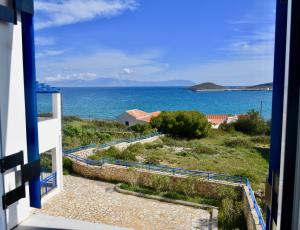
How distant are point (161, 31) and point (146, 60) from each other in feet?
23.3

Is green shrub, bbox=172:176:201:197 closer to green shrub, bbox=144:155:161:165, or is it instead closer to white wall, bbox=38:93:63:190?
green shrub, bbox=144:155:161:165

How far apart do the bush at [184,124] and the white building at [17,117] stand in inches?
439

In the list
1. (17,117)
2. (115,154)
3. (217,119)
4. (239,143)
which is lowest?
(239,143)

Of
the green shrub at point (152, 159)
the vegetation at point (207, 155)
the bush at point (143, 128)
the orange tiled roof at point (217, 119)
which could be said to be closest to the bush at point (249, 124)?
the vegetation at point (207, 155)

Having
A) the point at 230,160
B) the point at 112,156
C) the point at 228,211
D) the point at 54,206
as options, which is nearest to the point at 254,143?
the point at 230,160

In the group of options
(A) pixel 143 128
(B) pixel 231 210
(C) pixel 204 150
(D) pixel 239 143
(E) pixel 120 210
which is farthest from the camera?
(A) pixel 143 128

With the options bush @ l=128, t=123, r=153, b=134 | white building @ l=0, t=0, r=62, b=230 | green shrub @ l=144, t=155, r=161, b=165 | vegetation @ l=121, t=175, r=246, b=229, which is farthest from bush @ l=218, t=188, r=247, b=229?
bush @ l=128, t=123, r=153, b=134

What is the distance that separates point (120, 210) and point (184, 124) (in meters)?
7.53

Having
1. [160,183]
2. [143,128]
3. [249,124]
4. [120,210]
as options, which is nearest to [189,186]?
[160,183]

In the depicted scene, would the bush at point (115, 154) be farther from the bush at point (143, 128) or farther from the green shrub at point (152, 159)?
the bush at point (143, 128)

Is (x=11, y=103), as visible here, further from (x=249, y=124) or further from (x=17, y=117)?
(x=249, y=124)

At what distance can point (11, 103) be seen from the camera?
2.95 ft

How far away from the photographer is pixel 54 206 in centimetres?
496

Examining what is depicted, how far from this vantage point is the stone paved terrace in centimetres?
442
